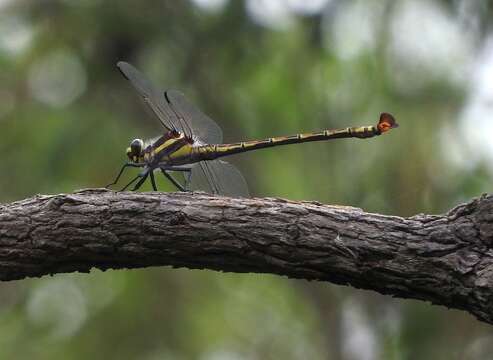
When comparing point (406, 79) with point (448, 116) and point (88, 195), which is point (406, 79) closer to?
point (448, 116)

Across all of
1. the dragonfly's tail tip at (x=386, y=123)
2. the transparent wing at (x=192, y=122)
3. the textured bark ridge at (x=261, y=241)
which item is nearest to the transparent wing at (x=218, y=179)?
the transparent wing at (x=192, y=122)

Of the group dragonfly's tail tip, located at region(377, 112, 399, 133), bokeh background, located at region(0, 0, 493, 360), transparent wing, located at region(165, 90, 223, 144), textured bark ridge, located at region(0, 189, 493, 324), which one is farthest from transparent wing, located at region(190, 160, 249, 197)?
bokeh background, located at region(0, 0, 493, 360)

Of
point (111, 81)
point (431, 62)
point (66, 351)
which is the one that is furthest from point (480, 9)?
point (66, 351)

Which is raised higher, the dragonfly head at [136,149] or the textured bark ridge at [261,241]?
the dragonfly head at [136,149]

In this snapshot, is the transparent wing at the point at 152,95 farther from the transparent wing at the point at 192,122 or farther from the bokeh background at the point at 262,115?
the bokeh background at the point at 262,115

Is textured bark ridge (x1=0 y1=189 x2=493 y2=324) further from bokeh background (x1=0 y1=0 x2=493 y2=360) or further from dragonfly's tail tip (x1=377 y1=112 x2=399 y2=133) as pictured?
bokeh background (x1=0 y1=0 x2=493 y2=360)
